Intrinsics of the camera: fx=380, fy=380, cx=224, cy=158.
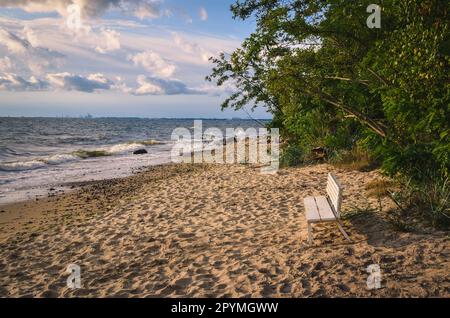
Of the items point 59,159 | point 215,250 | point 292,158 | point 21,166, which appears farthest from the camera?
point 59,159

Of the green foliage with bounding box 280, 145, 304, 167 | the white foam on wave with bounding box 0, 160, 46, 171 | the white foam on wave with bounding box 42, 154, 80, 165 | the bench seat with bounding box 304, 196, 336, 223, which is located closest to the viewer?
the bench seat with bounding box 304, 196, 336, 223

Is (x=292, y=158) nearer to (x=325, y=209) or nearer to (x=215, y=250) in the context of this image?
(x=325, y=209)

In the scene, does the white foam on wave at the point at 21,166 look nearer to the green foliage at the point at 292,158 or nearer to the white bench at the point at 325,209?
the green foliage at the point at 292,158

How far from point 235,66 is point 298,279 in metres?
4.71

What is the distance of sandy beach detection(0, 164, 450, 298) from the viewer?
15.6 ft

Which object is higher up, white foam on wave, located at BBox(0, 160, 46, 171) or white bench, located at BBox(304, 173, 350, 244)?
white bench, located at BBox(304, 173, 350, 244)

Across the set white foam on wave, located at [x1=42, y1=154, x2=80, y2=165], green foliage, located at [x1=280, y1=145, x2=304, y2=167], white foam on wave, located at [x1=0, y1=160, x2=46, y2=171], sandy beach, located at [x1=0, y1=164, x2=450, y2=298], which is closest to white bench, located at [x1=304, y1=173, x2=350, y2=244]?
sandy beach, located at [x1=0, y1=164, x2=450, y2=298]

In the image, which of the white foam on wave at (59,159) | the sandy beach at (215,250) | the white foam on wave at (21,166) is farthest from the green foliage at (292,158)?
the white foam on wave at (59,159)

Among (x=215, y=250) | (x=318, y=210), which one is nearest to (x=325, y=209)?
(x=318, y=210)

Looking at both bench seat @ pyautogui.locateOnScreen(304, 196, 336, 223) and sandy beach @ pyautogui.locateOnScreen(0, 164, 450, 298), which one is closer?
sandy beach @ pyautogui.locateOnScreen(0, 164, 450, 298)

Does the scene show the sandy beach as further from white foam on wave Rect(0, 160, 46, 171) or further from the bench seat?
white foam on wave Rect(0, 160, 46, 171)

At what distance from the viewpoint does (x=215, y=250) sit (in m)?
6.26

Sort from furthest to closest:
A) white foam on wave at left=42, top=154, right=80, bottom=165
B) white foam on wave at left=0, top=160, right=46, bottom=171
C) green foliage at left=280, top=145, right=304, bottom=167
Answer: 1. white foam on wave at left=42, top=154, right=80, bottom=165
2. white foam on wave at left=0, top=160, right=46, bottom=171
3. green foliage at left=280, top=145, right=304, bottom=167
